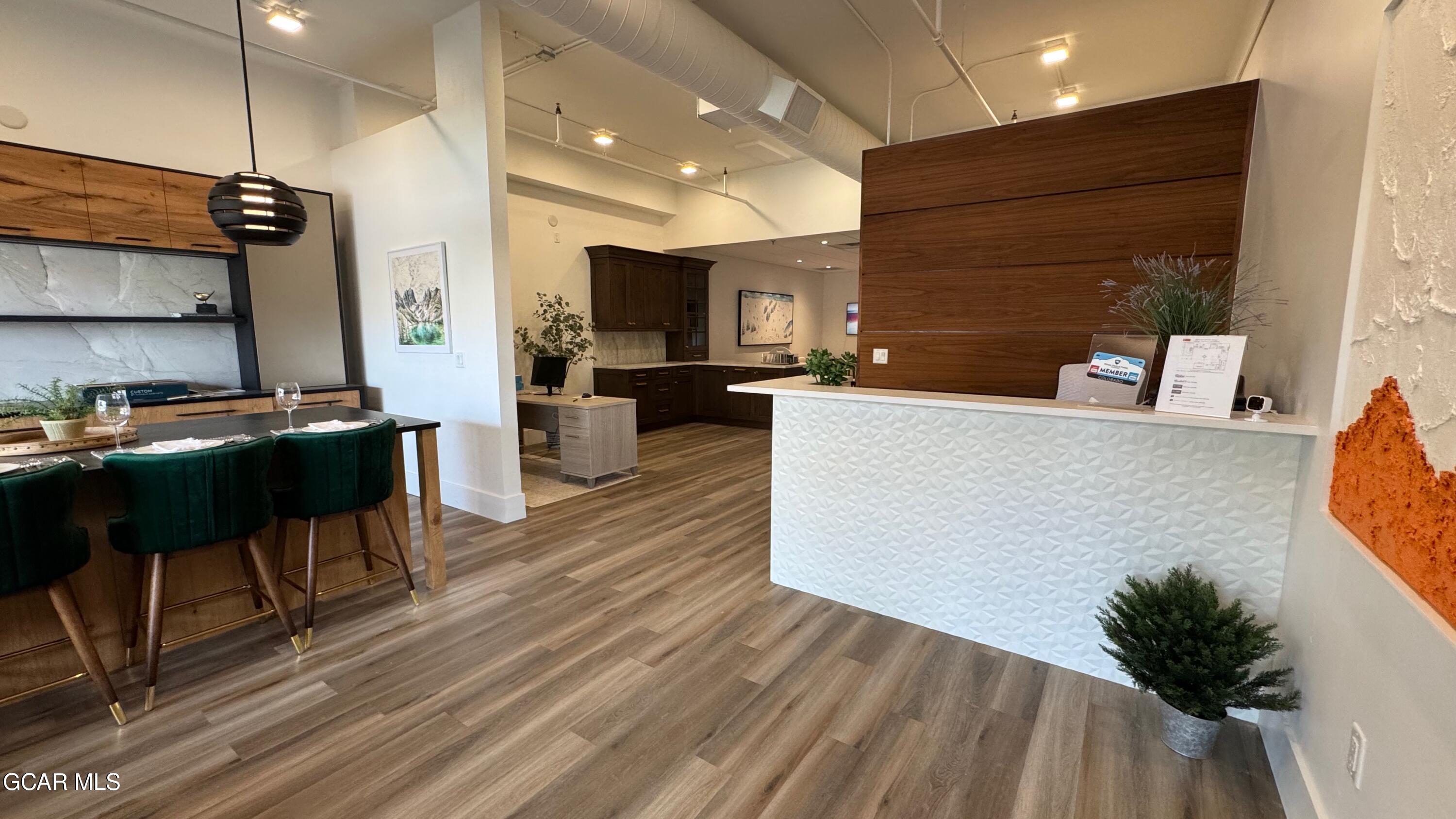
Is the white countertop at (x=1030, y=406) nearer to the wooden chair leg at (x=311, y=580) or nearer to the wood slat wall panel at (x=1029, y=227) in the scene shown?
the wood slat wall panel at (x=1029, y=227)

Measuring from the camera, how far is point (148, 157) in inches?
163

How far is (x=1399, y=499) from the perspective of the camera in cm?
112

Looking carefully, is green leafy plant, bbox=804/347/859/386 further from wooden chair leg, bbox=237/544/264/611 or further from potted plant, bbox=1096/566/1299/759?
wooden chair leg, bbox=237/544/264/611

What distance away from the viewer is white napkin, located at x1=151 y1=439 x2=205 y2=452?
7.06 feet

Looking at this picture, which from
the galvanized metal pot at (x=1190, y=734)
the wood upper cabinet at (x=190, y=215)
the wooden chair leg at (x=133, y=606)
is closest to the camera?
the galvanized metal pot at (x=1190, y=734)

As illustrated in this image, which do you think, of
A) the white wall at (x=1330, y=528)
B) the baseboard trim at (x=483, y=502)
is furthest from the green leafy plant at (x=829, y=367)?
the baseboard trim at (x=483, y=502)

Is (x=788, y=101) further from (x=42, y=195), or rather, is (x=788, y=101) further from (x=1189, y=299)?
(x=42, y=195)

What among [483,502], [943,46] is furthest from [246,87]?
[943,46]

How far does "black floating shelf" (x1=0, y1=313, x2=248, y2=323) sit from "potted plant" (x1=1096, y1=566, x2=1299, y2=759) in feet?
19.4

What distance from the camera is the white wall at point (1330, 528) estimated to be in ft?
3.37

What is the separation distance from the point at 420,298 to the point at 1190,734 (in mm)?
5070

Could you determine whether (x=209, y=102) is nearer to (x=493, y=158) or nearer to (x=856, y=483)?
(x=493, y=158)

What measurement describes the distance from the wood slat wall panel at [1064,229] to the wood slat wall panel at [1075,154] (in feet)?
0.16

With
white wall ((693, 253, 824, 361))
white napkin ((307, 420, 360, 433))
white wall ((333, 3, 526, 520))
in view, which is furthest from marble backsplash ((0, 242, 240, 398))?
white wall ((693, 253, 824, 361))
